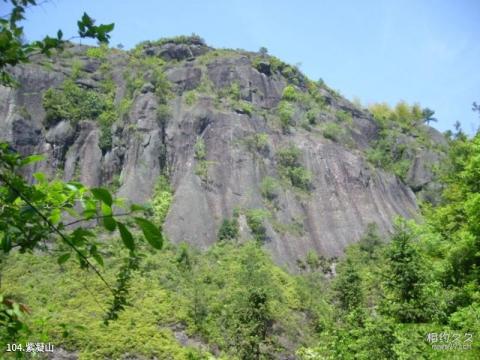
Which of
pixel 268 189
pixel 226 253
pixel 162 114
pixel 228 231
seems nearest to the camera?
pixel 226 253

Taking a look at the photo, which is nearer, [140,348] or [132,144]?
[140,348]

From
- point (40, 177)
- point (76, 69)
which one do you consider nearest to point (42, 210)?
point (40, 177)

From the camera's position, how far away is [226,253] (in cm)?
2998

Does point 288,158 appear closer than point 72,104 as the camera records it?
Yes

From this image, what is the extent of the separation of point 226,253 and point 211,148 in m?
10.6

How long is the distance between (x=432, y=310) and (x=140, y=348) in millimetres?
15118

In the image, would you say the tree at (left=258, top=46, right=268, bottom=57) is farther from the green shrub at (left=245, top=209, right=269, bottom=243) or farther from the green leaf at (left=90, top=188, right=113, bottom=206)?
the green leaf at (left=90, top=188, right=113, bottom=206)

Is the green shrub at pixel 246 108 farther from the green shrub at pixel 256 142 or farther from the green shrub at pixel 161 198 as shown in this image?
the green shrub at pixel 161 198

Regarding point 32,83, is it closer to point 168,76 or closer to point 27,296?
point 168,76

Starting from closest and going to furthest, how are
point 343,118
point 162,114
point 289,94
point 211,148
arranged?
point 211,148 → point 162,114 → point 289,94 → point 343,118

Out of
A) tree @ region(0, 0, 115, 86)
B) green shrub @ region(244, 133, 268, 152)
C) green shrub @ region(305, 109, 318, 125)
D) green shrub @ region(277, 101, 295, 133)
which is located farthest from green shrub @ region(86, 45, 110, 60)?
tree @ region(0, 0, 115, 86)

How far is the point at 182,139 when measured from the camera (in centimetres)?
3803

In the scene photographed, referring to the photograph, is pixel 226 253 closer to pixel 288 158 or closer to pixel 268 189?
pixel 268 189

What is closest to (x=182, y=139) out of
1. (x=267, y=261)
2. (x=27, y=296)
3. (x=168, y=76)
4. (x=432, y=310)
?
(x=168, y=76)
